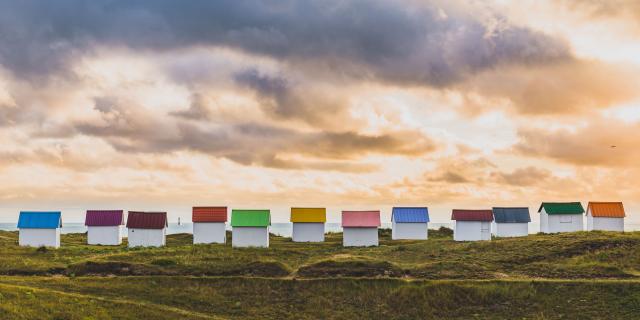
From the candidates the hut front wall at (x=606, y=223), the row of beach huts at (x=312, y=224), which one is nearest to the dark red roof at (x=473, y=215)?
the row of beach huts at (x=312, y=224)

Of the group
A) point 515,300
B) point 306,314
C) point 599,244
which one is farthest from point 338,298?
point 599,244

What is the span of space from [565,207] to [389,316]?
5506cm

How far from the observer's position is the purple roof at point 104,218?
3728 inches

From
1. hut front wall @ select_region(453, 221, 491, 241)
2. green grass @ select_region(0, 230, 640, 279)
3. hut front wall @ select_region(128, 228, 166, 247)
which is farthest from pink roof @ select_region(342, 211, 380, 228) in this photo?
hut front wall @ select_region(128, 228, 166, 247)

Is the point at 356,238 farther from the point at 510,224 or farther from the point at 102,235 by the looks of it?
the point at 102,235

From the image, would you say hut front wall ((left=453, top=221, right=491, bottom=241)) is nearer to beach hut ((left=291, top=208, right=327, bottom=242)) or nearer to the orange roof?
the orange roof

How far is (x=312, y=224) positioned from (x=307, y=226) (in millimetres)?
801

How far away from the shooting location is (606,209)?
312 feet

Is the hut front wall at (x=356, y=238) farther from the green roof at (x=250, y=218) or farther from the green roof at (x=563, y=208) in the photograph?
the green roof at (x=563, y=208)

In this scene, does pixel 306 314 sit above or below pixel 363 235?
below

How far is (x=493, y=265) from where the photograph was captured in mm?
63719

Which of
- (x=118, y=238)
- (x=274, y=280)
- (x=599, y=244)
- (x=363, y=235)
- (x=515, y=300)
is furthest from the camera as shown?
(x=118, y=238)

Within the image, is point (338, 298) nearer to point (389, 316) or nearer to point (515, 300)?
point (389, 316)

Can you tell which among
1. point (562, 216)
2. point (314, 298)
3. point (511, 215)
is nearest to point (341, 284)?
point (314, 298)
